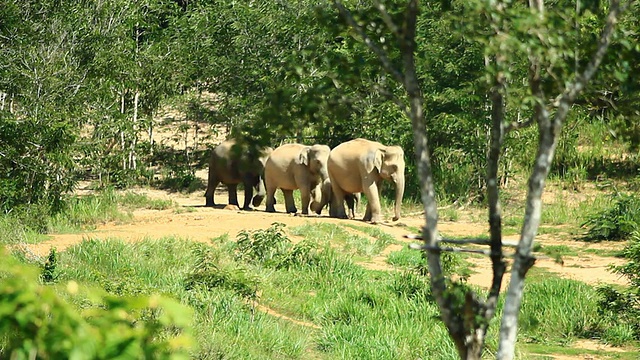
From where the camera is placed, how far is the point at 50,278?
9.94 metres

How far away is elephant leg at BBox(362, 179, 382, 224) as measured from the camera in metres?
20.0

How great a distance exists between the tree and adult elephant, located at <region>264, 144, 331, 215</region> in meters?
15.6

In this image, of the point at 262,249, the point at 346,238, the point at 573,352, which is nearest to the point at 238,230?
the point at 346,238

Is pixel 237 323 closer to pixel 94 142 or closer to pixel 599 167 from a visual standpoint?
pixel 94 142

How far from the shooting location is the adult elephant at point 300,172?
21016mm

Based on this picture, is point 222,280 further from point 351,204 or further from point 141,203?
point 351,204

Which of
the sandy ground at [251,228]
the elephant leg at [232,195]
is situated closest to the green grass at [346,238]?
the sandy ground at [251,228]

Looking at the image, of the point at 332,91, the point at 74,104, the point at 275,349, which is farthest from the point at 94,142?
the point at 332,91

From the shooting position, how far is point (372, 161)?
800 inches

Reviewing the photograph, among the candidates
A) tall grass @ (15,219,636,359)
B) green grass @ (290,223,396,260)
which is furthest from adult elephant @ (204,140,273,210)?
tall grass @ (15,219,636,359)

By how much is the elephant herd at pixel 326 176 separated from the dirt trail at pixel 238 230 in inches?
36.5

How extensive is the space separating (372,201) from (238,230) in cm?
471

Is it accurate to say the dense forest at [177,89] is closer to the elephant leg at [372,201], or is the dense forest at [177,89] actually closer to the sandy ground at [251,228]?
the elephant leg at [372,201]

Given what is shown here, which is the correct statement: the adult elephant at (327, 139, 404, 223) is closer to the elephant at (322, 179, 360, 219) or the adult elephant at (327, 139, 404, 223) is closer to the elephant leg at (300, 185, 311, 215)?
the elephant at (322, 179, 360, 219)
